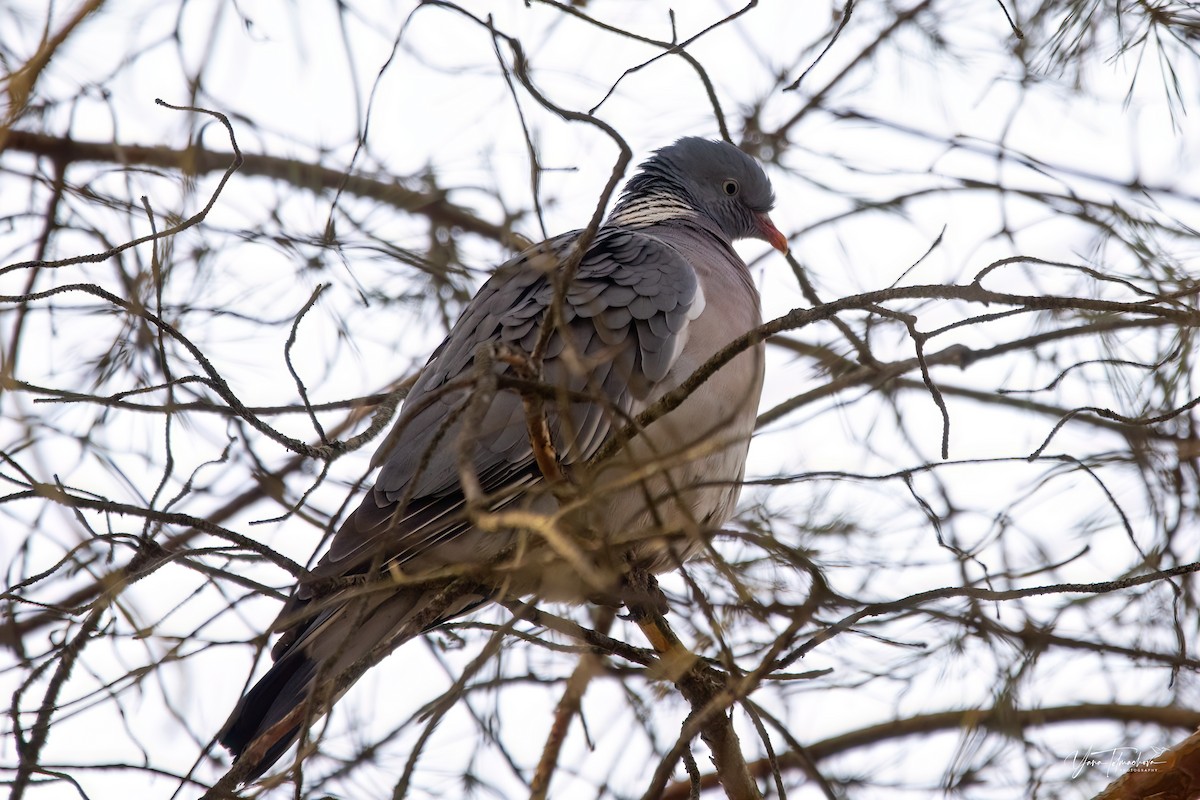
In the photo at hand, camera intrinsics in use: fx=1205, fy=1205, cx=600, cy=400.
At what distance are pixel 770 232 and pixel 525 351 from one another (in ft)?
5.30

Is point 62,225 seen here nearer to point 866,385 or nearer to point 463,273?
point 463,273

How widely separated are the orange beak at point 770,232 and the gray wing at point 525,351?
0.81 metres

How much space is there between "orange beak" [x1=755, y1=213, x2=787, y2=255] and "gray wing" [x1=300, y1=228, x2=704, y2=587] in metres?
0.81

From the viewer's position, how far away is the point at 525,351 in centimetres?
310

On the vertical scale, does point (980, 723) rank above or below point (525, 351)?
below

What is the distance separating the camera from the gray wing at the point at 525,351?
3.00 meters

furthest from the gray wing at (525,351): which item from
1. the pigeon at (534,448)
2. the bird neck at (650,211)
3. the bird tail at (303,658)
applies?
the bird neck at (650,211)

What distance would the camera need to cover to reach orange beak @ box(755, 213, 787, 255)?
4.29m

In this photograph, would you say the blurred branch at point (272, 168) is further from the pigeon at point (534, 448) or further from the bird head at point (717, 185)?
the bird head at point (717, 185)

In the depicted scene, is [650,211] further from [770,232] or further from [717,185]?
[770,232]

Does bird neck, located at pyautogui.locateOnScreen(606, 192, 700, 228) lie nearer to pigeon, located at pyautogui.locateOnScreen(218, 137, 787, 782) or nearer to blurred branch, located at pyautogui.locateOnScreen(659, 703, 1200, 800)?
pigeon, located at pyautogui.locateOnScreen(218, 137, 787, 782)

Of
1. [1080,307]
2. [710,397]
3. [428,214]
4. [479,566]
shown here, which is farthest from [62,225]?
[1080,307]

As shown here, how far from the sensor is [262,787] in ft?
6.05

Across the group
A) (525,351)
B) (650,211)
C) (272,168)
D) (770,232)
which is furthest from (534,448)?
(770,232)
